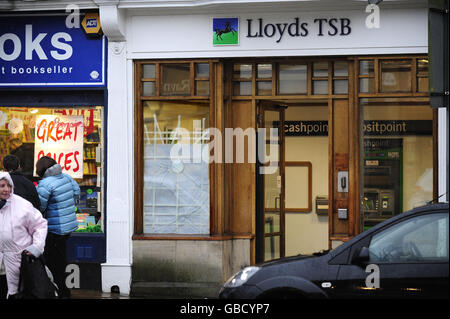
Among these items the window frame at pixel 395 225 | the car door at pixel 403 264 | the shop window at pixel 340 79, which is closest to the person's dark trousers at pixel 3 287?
the car door at pixel 403 264

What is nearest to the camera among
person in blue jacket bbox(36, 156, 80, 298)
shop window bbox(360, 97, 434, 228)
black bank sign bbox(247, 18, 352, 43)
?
person in blue jacket bbox(36, 156, 80, 298)

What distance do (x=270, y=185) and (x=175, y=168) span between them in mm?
1587

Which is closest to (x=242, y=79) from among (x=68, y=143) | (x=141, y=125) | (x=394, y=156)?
(x=141, y=125)

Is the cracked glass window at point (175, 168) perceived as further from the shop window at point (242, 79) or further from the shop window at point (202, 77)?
the shop window at point (242, 79)

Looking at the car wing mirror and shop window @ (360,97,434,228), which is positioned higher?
shop window @ (360,97,434,228)

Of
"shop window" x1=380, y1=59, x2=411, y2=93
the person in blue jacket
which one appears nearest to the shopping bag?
the person in blue jacket

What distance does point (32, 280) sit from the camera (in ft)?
26.5

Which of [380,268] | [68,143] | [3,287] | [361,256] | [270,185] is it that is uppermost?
[68,143]

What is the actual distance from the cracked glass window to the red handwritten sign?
1.08 meters

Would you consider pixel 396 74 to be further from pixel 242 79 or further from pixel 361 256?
pixel 361 256

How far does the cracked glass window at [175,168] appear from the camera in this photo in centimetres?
1106

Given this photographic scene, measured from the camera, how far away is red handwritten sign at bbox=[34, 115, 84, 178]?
11.4 metres

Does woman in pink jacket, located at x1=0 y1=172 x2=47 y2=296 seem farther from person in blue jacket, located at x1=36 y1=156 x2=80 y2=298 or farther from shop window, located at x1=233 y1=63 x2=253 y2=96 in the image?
shop window, located at x1=233 y1=63 x2=253 y2=96
